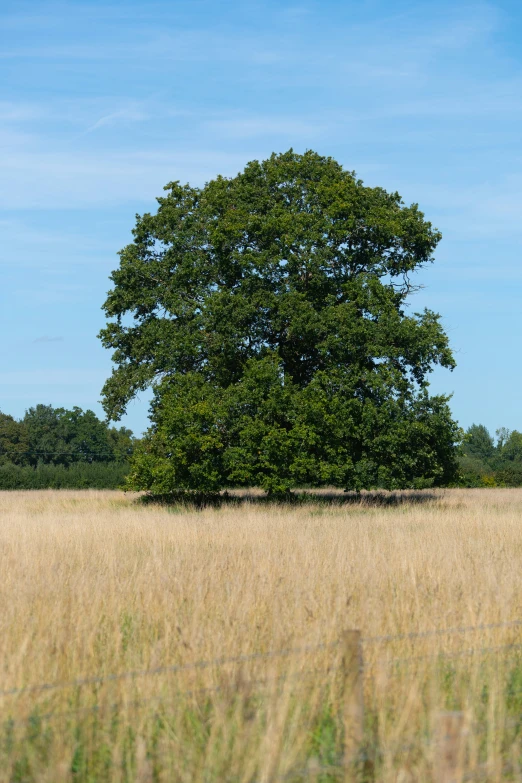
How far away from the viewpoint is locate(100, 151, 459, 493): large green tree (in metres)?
28.9

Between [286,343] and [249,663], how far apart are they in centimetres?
2554

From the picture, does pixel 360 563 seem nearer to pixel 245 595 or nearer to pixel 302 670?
pixel 245 595

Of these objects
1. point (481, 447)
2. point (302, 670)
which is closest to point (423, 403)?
point (302, 670)

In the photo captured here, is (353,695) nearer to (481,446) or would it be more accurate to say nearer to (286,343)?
(286,343)

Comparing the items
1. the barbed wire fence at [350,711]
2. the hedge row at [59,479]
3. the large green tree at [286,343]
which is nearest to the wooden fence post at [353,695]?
the barbed wire fence at [350,711]

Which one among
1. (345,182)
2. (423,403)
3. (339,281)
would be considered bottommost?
(423,403)

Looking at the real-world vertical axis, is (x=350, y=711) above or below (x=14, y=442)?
below

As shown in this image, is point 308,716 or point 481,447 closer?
point 308,716

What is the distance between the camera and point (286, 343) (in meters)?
32.0

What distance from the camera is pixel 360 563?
1234cm

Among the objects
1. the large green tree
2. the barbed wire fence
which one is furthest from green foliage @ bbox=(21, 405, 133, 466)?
the barbed wire fence

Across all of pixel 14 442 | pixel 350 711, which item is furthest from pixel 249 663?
pixel 14 442

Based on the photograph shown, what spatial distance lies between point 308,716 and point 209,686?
0.78m

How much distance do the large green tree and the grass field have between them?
46.5 feet
